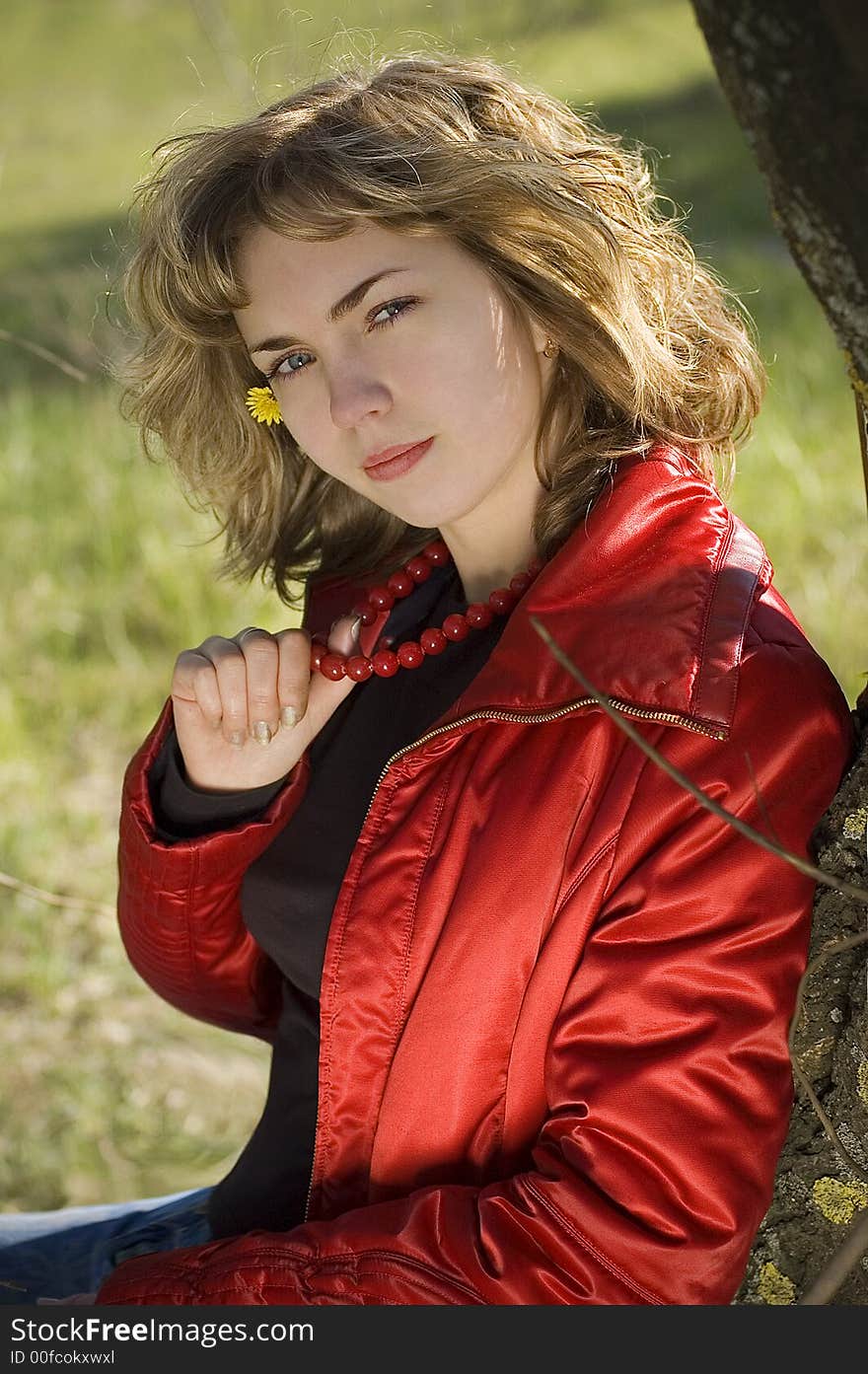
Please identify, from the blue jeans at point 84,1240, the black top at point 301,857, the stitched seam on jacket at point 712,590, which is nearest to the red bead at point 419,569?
the black top at point 301,857

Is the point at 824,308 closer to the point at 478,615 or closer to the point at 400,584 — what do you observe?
the point at 478,615

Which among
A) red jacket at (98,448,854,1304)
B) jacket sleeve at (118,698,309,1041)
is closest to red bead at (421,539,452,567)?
jacket sleeve at (118,698,309,1041)

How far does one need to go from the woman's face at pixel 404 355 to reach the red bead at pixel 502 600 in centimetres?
13

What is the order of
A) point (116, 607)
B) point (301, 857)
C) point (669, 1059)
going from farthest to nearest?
1. point (116, 607)
2. point (301, 857)
3. point (669, 1059)

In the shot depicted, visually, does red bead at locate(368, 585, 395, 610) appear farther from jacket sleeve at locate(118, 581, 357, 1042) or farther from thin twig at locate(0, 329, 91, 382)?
thin twig at locate(0, 329, 91, 382)

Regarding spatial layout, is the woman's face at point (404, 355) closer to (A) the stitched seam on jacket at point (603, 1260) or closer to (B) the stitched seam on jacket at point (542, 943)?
(B) the stitched seam on jacket at point (542, 943)

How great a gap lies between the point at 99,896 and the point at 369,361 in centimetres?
230

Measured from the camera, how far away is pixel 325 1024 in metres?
1.66

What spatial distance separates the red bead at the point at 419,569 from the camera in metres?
2.17

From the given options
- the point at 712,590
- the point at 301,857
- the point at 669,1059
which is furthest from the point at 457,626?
the point at 669,1059

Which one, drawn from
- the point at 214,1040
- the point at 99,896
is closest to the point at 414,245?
the point at 214,1040

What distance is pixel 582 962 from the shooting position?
152 centimetres

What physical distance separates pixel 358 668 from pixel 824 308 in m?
0.89

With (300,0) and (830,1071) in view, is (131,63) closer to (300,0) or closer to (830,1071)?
(300,0)
